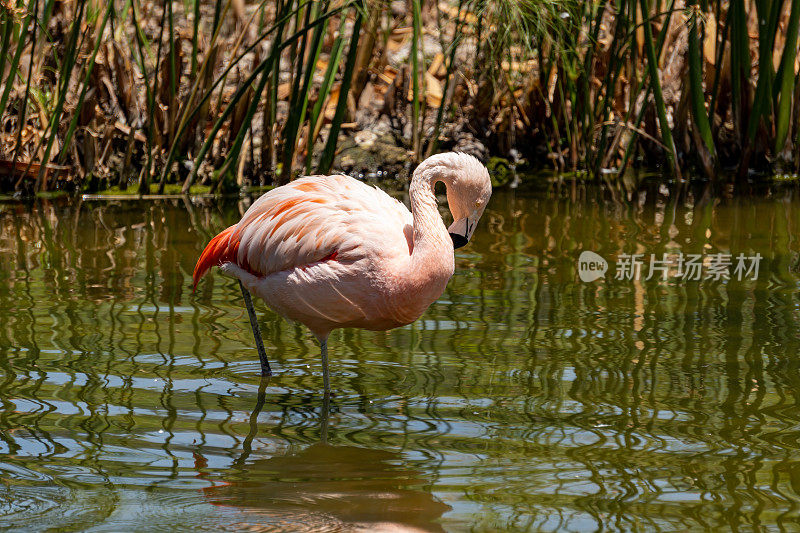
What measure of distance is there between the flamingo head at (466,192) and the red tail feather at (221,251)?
3.00ft

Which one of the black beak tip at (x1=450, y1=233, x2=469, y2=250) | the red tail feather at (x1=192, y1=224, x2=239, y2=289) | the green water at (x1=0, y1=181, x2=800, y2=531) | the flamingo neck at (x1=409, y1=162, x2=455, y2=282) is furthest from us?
the red tail feather at (x1=192, y1=224, x2=239, y2=289)

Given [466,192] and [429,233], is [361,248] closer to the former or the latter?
[429,233]

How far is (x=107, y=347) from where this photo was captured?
4.30 m

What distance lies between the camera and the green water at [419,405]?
284 cm

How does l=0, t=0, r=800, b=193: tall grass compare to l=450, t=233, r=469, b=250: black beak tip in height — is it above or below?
above

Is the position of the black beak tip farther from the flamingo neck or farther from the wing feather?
the wing feather

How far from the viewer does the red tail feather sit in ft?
13.5

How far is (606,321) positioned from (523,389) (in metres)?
0.98

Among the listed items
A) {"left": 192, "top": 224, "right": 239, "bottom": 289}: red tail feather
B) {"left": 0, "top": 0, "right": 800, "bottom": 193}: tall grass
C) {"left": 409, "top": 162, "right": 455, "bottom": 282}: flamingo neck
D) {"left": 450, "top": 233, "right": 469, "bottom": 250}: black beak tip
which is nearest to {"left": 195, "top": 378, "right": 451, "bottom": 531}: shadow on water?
{"left": 409, "top": 162, "right": 455, "bottom": 282}: flamingo neck

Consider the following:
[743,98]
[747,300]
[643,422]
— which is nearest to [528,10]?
[743,98]

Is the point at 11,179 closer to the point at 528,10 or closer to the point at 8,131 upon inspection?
the point at 8,131

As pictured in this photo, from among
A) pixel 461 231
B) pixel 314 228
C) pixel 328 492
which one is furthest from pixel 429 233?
pixel 328 492

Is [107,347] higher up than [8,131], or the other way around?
[8,131]

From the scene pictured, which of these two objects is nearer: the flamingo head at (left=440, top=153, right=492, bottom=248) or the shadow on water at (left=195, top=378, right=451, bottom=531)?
the shadow on water at (left=195, top=378, right=451, bottom=531)
